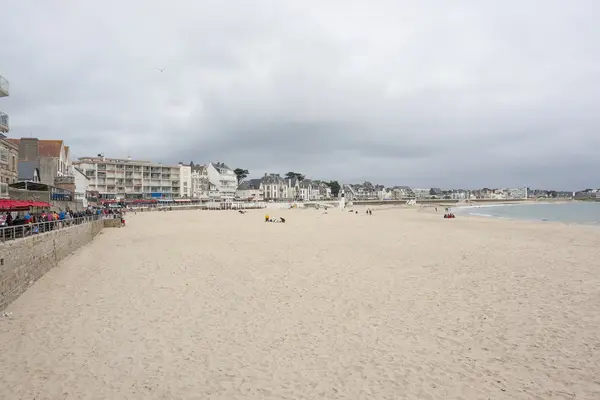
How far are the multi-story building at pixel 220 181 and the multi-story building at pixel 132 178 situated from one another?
45.3 feet

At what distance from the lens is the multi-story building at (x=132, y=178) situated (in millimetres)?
98938

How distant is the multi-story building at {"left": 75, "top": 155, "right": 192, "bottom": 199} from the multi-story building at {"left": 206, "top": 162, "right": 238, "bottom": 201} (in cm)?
1380

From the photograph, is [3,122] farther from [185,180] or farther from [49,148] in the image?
[185,180]

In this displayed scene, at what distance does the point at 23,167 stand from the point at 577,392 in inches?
1645

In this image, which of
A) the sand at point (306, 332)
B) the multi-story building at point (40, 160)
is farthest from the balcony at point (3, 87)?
the sand at point (306, 332)

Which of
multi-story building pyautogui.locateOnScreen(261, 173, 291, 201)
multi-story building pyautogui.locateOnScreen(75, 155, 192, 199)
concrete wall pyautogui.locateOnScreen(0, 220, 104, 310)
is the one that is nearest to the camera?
concrete wall pyautogui.locateOnScreen(0, 220, 104, 310)

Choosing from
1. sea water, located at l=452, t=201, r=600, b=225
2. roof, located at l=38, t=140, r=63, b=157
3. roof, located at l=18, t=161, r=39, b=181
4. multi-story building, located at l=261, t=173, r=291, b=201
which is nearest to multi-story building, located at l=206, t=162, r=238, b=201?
multi-story building, located at l=261, t=173, r=291, b=201

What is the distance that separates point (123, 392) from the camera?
5.98m

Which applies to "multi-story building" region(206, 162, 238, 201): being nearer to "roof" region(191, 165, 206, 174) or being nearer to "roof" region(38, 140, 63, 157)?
"roof" region(191, 165, 206, 174)

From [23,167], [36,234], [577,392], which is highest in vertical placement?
[23,167]

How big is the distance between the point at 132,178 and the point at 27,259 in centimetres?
10026

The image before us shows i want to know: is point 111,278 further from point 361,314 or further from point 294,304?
point 361,314

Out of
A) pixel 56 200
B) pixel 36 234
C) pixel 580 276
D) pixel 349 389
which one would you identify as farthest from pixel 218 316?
pixel 56 200

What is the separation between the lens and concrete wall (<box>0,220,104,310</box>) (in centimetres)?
1027
